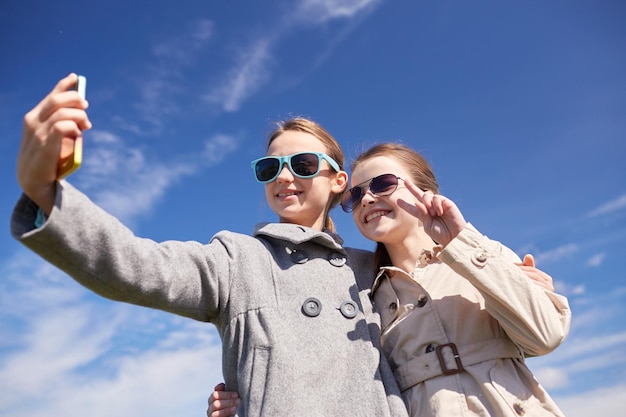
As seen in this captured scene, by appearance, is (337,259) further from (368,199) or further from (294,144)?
(294,144)

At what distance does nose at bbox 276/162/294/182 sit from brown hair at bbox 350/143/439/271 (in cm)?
82

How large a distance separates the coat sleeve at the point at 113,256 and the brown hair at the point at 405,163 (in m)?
1.90

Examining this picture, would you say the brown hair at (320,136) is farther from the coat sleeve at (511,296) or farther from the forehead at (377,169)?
the coat sleeve at (511,296)

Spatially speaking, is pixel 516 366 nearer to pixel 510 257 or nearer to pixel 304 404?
pixel 510 257

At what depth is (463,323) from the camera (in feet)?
12.7

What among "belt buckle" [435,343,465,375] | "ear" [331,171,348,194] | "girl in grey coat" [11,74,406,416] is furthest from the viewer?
"ear" [331,171,348,194]

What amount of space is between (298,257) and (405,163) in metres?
1.57

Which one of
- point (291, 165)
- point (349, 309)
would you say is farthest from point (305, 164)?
point (349, 309)

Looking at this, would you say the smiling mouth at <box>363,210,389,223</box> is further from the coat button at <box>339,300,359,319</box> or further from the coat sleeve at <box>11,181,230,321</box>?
the coat sleeve at <box>11,181,230,321</box>

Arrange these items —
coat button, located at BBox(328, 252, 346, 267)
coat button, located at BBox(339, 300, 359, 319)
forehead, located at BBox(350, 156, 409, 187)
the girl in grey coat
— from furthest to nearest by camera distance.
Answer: forehead, located at BBox(350, 156, 409, 187) → coat button, located at BBox(328, 252, 346, 267) → coat button, located at BBox(339, 300, 359, 319) → the girl in grey coat

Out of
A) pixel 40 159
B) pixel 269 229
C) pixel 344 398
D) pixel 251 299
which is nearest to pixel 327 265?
pixel 269 229

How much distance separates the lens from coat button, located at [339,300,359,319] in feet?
12.7

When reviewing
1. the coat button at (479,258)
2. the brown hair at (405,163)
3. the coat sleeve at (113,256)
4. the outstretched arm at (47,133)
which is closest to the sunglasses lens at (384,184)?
the brown hair at (405,163)

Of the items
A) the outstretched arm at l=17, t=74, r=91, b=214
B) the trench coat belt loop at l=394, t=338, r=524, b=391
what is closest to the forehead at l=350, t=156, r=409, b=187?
the trench coat belt loop at l=394, t=338, r=524, b=391
